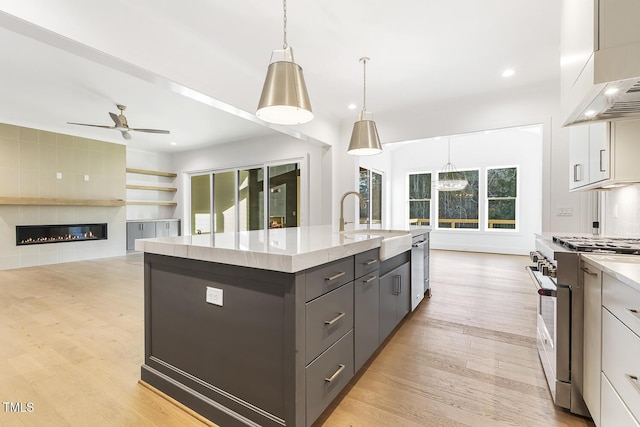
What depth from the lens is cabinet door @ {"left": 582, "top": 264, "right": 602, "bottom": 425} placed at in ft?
4.44

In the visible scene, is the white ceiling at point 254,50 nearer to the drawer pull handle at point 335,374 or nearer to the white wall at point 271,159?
the white wall at point 271,159

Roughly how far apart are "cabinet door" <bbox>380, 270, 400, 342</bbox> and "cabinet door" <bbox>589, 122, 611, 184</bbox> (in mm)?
1596

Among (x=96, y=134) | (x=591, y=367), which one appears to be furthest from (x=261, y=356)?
(x=96, y=134)

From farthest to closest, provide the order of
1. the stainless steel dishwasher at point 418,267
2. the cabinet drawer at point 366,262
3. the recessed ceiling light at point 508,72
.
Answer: the recessed ceiling light at point 508,72 < the stainless steel dishwasher at point 418,267 < the cabinet drawer at point 366,262

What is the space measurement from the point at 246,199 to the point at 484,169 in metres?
6.27

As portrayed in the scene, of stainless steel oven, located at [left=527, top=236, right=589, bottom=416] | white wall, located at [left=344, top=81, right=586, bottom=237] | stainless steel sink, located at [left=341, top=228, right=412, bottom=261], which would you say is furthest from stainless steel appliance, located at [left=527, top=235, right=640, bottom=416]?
white wall, located at [left=344, top=81, right=586, bottom=237]

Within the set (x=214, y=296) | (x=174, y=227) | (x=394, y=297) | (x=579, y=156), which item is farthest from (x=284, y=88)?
(x=174, y=227)

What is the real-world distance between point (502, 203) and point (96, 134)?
387 inches

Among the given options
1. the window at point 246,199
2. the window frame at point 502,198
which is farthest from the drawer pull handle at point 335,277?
the window frame at point 502,198

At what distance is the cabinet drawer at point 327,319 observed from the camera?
1.34m

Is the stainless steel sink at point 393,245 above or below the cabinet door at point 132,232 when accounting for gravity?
above

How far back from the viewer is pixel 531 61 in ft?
11.4

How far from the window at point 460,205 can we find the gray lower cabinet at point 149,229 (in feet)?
25.0

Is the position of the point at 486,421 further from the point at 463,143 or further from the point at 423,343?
the point at 463,143
